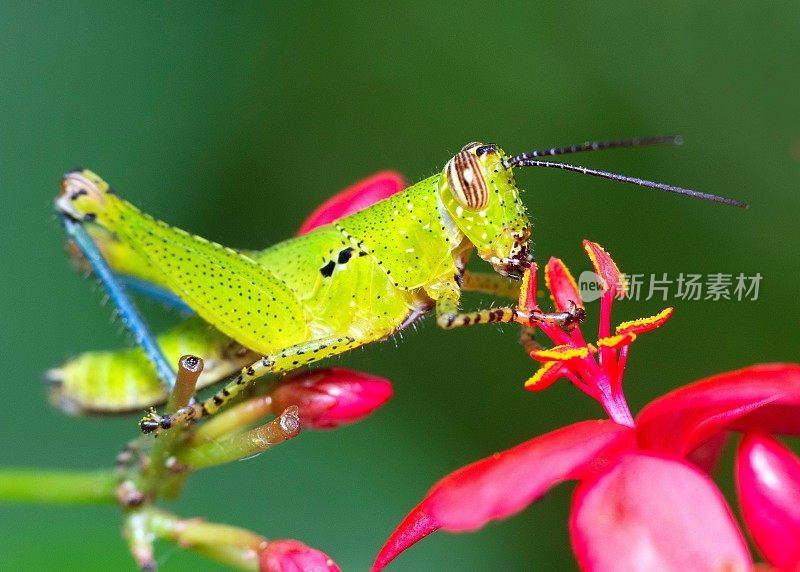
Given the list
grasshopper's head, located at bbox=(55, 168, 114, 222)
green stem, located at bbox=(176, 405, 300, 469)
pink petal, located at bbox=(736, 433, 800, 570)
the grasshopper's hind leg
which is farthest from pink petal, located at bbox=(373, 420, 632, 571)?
grasshopper's head, located at bbox=(55, 168, 114, 222)

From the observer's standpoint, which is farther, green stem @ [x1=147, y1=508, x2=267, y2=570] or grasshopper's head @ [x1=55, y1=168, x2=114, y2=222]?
grasshopper's head @ [x1=55, y1=168, x2=114, y2=222]

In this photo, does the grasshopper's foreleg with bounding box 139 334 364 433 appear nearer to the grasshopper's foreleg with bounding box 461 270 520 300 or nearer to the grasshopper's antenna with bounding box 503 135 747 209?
the grasshopper's foreleg with bounding box 461 270 520 300

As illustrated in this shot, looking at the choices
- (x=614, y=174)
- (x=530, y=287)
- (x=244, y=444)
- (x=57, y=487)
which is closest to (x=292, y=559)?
(x=244, y=444)

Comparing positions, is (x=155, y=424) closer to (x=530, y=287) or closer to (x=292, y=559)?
(x=292, y=559)

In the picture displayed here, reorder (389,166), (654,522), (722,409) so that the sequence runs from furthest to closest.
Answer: (389,166) < (722,409) < (654,522)

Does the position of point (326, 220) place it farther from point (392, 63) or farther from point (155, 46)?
point (392, 63)

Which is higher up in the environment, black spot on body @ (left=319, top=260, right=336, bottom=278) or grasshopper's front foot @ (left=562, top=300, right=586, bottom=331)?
black spot on body @ (left=319, top=260, right=336, bottom=278)

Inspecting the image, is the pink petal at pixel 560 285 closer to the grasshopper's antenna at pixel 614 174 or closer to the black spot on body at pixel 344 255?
the grasshopper's antenna at pixel 614 174
